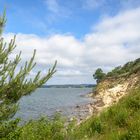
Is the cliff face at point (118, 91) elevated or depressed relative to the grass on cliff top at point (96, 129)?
elevated

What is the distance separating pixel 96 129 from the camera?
15.8m

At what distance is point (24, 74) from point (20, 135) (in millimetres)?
2401

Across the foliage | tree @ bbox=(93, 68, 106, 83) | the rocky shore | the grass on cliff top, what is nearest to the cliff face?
the rocky shore

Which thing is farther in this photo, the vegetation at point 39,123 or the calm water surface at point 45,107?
the calm water surface at point 45,107

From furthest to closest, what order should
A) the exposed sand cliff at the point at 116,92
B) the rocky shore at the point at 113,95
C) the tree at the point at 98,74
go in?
the tree at the point at 98,74 → the exposed sand cliff at the point at 116,92 → the rocky shore at the point at 113,95

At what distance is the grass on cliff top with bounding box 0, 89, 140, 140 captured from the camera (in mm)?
13492

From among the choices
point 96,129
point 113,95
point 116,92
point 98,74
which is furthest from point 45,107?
point 98,74

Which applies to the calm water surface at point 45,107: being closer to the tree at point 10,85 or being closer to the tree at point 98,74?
→ the tree at point 10,85

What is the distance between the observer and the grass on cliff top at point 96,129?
13.5 m

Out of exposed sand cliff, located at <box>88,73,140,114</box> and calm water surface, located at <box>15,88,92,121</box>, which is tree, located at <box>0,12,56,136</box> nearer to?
calm water surface, located at <box>15,88,92,121</box>

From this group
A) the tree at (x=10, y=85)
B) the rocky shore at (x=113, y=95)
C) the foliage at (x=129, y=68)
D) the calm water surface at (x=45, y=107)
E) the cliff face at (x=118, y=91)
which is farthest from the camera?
the foliage at (x=129, y=68)

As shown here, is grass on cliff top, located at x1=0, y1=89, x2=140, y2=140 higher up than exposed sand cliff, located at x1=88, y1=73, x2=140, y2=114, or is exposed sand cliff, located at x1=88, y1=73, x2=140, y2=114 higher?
exposed sand cliff, located at x1=88, y1=73, x2=140, y2=114

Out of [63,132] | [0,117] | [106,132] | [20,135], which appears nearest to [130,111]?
[106,132]

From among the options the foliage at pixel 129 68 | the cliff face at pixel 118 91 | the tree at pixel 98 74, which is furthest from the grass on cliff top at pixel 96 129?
the tree at pixel 98 74
